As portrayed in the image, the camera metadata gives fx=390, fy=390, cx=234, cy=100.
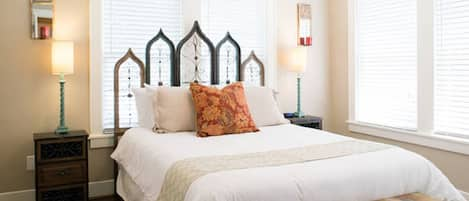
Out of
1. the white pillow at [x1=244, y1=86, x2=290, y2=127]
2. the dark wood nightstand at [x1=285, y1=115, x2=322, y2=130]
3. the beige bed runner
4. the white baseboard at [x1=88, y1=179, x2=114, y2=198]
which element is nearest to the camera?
the beige bed runner

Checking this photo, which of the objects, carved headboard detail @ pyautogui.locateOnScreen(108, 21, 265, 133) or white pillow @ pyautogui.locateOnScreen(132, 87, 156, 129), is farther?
carved headboard detail @ pyautogui.locateOnScreen(108, 21, 265, 133)

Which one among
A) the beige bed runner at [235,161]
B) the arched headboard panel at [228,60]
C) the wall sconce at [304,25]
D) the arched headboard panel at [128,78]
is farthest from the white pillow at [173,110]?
the wall sconce at [304,25]

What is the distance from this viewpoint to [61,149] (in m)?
3.20

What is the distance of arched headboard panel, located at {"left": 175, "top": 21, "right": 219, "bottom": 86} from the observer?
12.9 ft

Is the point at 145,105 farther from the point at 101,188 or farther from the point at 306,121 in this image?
the point at 306,121

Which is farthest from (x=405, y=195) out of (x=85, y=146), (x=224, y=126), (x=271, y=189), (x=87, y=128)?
(x=87, y=128)

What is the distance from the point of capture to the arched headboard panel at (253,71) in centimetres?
430

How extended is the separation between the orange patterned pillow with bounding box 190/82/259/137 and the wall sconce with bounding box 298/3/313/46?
4.97 feet

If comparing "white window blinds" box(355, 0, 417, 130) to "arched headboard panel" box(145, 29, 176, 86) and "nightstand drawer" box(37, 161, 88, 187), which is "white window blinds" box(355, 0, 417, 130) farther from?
"nightstand drawer" box(37, 161, 88, 187)

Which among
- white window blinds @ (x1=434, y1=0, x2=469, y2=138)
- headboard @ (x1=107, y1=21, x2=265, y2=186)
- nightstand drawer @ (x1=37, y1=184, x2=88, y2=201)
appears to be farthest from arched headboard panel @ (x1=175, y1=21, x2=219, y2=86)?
white window blinds @ (x1=434, y1=0, x2=469, y2=138)

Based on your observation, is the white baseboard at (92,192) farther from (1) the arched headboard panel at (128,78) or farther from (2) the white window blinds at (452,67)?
(2) the white window blinds at (452,67)

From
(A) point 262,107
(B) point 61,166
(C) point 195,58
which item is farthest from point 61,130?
(A) point 262,107

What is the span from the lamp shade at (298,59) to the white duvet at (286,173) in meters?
1.34

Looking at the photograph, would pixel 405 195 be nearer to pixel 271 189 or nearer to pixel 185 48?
pixel 271 189
